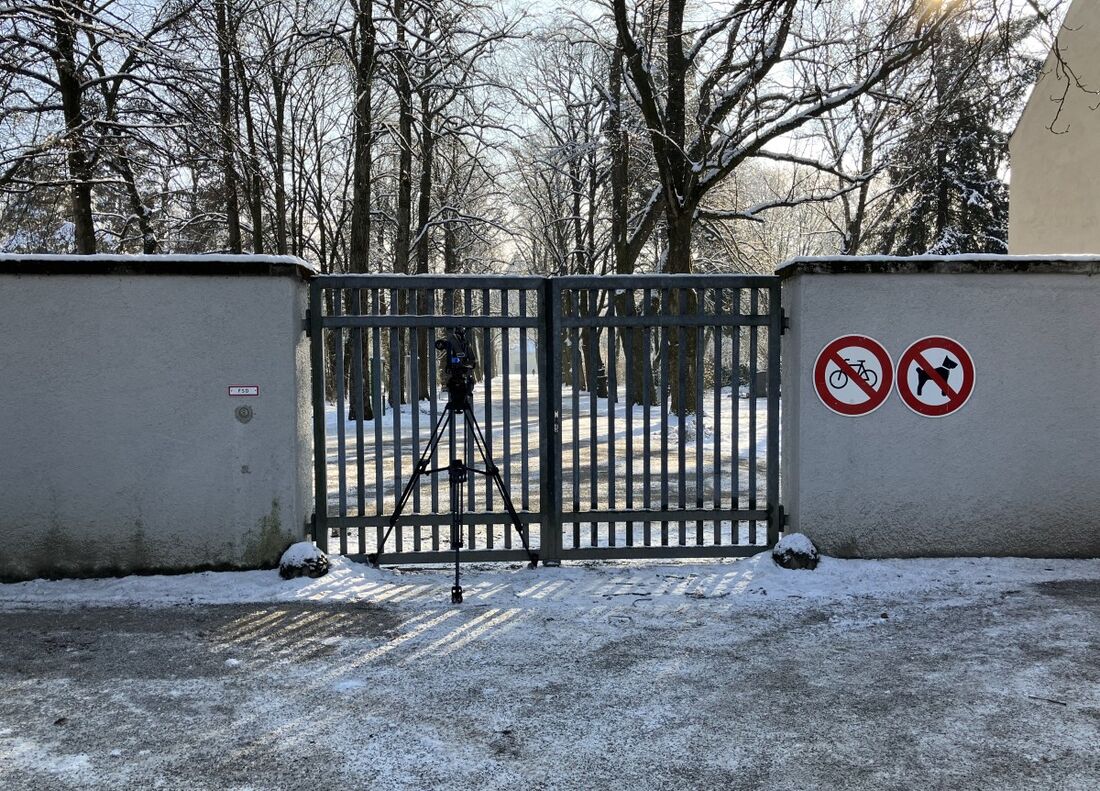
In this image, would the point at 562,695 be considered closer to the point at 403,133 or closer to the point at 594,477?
the point at 594,477

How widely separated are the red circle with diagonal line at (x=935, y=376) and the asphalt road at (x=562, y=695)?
1492 millimetres

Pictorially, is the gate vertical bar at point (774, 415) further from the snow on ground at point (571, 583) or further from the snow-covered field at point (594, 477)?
the snow on ground at point (571, 583)

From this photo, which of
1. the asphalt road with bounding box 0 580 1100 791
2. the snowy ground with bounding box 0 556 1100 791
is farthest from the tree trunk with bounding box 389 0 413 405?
the asphalt road with bounding box 0 580 1100 791

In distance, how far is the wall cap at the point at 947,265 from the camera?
6.27 m

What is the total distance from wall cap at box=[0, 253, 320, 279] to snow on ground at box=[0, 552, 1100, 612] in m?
2.27

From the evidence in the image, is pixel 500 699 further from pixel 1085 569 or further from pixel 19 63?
pixel 19 63

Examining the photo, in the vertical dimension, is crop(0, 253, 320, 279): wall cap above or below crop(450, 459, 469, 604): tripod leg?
above

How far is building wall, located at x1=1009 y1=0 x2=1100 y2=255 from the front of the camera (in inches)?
524

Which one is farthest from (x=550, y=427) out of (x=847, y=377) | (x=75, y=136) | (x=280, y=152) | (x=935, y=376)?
(x=280, y=152)

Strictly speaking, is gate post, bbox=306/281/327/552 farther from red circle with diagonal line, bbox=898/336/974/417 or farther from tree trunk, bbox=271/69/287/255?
tree trunk, bbox=271/69/287/255

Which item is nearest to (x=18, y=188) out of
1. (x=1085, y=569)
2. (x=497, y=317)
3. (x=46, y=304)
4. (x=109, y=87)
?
(x=109, y=87)

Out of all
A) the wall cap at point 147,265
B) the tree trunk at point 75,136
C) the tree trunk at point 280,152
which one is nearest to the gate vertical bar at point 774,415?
the wall cap at point 147,265

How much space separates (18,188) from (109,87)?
221 cm

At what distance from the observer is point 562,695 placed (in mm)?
4109
